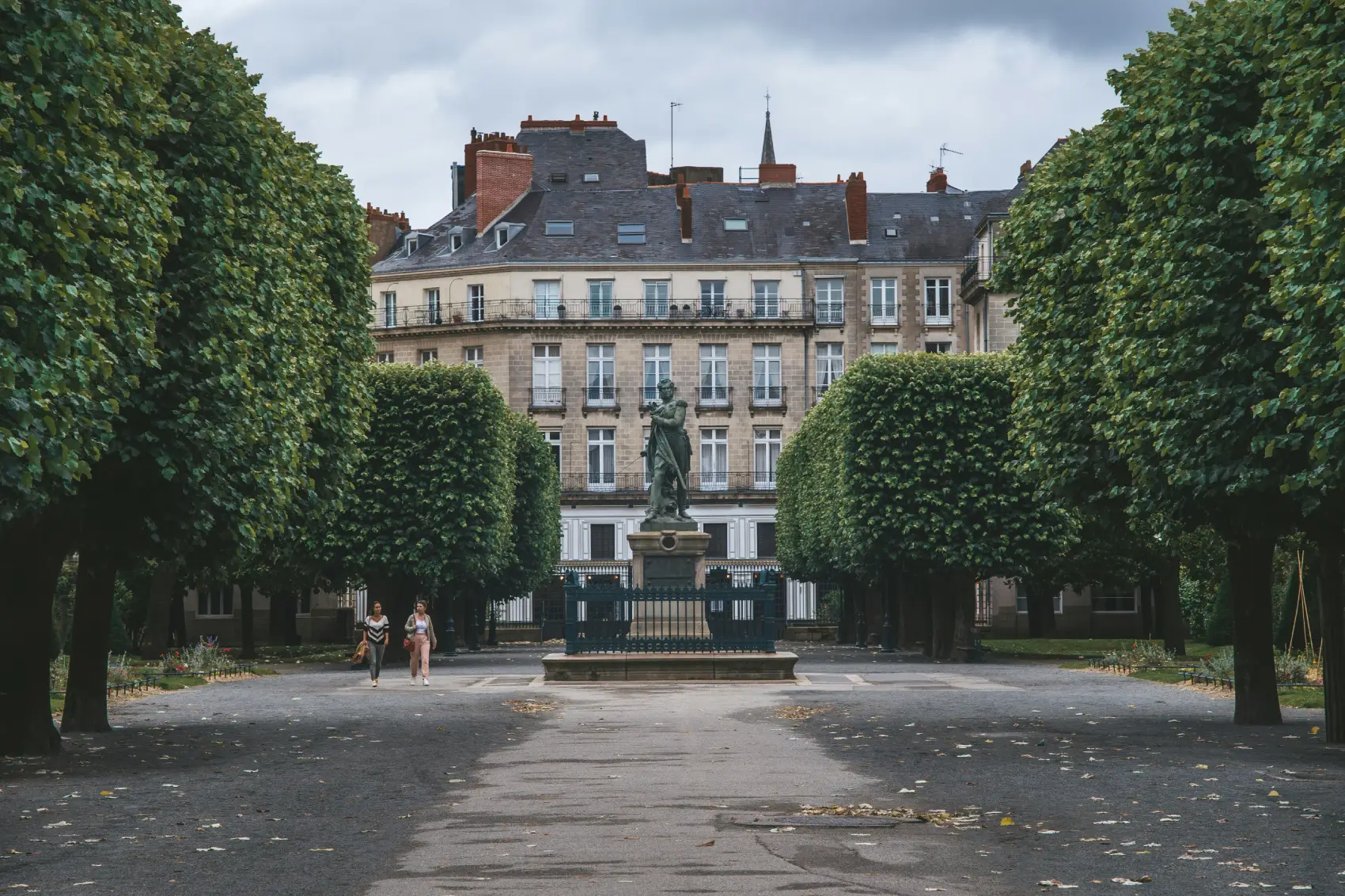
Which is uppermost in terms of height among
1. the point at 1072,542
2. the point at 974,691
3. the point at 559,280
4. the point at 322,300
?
the point at 559,280

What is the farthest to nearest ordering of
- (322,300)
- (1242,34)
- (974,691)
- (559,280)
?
(559,280)
(974,691)
(322,300)
(1242,34)

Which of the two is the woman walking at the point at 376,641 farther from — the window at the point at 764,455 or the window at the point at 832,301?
the window at the point at 832,301

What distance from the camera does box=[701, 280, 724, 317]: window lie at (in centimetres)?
7938

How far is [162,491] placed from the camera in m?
18.6

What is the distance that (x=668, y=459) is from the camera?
1495 inches

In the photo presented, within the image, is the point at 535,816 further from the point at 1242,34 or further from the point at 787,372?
the point at 787,372

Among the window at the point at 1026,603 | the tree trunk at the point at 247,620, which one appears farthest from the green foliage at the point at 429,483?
the window at the point at 1026,603

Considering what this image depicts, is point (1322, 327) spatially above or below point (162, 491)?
above

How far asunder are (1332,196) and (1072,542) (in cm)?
3062

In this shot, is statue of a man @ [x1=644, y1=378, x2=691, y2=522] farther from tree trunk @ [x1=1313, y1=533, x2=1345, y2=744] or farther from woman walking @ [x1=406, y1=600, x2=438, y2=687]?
tree trunk @ [x1=1313, y1=533, x2=1345, y2=744]

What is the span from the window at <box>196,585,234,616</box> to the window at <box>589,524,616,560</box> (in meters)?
16.7

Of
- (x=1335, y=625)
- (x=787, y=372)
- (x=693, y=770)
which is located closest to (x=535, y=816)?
(x=693, y=770)

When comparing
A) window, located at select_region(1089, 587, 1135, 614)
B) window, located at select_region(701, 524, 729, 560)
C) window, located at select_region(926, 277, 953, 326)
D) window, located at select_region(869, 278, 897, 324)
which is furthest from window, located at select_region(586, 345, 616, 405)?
window, located at select_region(1089, 587, 1135, 614)

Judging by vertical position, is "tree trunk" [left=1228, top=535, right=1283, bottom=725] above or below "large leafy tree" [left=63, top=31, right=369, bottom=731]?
below
